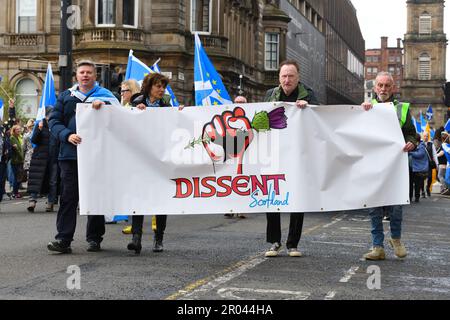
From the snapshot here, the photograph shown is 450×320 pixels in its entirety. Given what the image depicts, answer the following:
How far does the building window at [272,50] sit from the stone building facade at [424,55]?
268ft

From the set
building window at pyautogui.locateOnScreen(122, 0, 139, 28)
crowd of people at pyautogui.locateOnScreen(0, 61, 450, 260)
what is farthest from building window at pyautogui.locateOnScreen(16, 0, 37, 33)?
crowd of people at pyautogui.locateOnScreen(0, 61, 450, 260)

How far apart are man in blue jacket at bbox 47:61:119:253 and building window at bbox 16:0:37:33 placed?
32379 mm

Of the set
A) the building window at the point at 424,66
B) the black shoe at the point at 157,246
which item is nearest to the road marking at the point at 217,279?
the black shoe at the point at 157,246

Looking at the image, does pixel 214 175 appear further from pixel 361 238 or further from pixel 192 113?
pixel 361 238

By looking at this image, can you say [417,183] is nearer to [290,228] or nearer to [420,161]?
[420,161]

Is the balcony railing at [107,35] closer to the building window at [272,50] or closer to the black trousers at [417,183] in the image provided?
the black trousers at [417,183]

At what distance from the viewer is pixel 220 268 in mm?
8586

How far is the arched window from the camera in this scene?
133 feet

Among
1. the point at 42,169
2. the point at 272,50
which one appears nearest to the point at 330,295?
the point at 42,169

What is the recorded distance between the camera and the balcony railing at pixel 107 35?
126ft

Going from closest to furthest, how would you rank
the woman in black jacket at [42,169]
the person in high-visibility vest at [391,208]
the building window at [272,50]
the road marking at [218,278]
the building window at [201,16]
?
the road marking at [218,278] < the person in high-visibility vest at [391,208] < the woman in black jacket at [42,169] < the building window at [201,16] < the building window at [272,50]

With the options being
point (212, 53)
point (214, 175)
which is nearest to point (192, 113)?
point (214, 175)

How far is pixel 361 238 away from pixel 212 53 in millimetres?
30253
